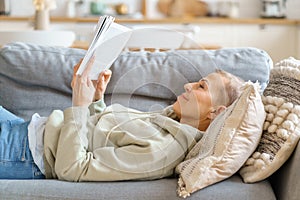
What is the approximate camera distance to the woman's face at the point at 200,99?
1.93 m

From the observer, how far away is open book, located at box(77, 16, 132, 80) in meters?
1.86

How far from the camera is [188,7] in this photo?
5.80 metres

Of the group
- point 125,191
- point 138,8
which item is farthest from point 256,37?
point 125,191

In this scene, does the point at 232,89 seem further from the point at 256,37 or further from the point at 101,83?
the point at 256,37

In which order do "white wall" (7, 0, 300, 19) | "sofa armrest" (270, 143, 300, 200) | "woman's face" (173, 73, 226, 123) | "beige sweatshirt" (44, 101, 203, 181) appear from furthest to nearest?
"white wall" (7, 0, 300, 19), "woman's face" (173, 73, 226, 123), "beige sweatshirt" (44, 101, 203, 181), "sofa armrest" (270, 143, 300, 200)

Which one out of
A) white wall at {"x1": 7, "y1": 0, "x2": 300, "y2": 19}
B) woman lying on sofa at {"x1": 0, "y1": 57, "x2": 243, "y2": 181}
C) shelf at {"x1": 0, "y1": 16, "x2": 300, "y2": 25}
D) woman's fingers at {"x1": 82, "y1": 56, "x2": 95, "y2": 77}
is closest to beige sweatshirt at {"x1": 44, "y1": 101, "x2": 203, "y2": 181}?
woman lying on sofa at {"x1": 0, "y1": 57, "x2": 243, "y2": 181}

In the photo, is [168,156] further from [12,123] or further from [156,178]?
[12,123]

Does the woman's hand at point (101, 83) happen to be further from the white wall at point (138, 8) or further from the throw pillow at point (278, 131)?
the white wall at point (138, 8)

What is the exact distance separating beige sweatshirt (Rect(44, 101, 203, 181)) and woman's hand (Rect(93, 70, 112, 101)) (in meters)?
0.08

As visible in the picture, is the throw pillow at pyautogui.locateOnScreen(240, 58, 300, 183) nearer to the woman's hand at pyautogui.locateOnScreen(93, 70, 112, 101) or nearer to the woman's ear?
the woman's ear

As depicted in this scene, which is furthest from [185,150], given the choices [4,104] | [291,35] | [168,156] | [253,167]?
Result: [291,35]

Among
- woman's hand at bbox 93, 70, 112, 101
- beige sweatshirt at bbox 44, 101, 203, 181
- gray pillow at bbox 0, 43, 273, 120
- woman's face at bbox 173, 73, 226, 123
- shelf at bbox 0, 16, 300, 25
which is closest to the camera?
beige sweatshirt at bbox 44, 101, 203, 181

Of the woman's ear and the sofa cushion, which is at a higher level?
the woman's ear

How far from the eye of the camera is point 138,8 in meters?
5.82
